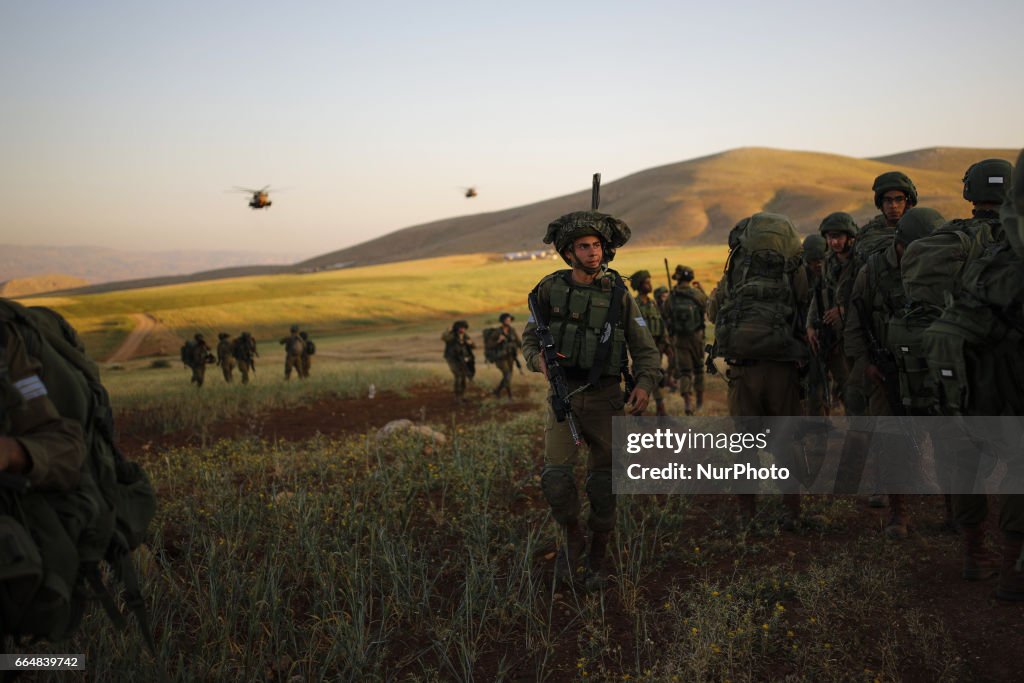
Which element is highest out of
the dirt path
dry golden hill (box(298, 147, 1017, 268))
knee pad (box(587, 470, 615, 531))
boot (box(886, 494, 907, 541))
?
dry golden hill (box(298, 147, 1017, 268))

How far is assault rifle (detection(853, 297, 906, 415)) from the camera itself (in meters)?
5.36

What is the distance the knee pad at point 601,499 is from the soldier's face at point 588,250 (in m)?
1.25

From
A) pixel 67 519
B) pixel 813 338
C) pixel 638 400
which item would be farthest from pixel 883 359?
pixel 67 519

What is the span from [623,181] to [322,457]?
469 feet

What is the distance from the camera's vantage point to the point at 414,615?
13.3 ft

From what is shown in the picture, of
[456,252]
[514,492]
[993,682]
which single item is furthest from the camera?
[456,252]

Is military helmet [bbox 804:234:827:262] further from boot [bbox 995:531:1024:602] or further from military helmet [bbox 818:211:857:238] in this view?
boot [bbox 995:531:1024:602]

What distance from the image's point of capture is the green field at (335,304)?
45438 mm

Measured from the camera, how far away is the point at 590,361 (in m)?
4.59

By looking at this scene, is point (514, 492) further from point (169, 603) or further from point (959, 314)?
point (959, 314)

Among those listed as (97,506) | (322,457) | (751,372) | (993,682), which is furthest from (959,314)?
(322,457)

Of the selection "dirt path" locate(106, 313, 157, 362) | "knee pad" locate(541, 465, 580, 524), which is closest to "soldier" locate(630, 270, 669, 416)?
"knee pad" locate(541, 465, 580, 524)

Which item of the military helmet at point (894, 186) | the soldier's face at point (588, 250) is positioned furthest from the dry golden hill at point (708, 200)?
the soldier's face at point (588, 250)

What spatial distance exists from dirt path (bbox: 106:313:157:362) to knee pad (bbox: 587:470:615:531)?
3739 centimetres
